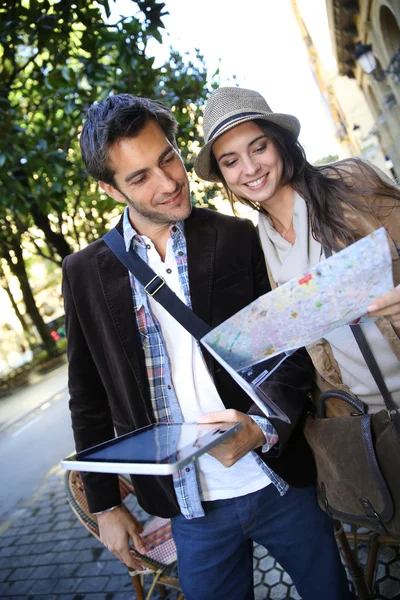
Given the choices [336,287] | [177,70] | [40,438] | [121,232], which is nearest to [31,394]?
[40,438]

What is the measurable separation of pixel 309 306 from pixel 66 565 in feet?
15.8

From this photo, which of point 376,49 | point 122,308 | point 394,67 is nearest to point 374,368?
point 122,308

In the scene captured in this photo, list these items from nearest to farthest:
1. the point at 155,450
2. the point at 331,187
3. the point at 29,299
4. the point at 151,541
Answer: the point at 155,450
the point at 331,187
the point at 151,541
the point at 29,299

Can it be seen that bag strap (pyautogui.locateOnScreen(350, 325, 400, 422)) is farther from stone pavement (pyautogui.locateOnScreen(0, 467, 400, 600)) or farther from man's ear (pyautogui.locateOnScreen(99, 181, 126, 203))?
stone pavement (pyautogui.locateOnScreen(0, 467, 400, 600))

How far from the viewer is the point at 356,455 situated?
5.46 ft

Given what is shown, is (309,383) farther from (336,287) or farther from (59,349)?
(59,349)

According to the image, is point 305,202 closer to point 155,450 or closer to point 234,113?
point 234,113

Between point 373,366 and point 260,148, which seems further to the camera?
point 260,148

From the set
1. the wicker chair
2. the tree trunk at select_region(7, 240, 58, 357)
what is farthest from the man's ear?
the tree trunk at select_region(7, 240, 58, 357)

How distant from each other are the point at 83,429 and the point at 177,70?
3.02 meters

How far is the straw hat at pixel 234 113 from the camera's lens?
1.90m

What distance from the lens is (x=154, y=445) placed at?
4.27 ft

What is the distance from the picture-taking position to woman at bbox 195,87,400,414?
1722 millimetres

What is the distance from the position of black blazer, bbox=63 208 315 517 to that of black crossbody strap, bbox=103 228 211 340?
0.07 meters
